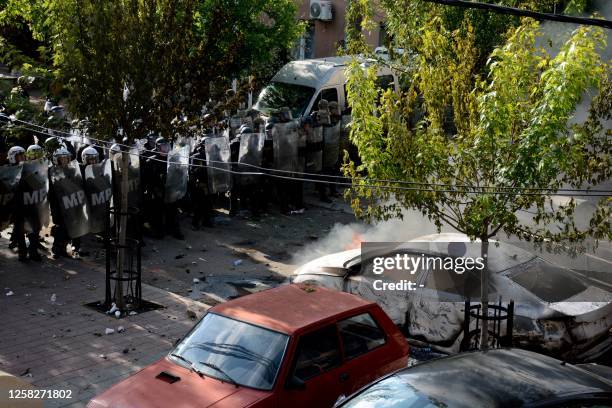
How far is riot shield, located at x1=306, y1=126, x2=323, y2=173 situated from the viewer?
17.0 metres

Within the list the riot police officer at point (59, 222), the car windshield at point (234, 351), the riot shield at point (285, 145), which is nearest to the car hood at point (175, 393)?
the car windshield at point (234, 351)

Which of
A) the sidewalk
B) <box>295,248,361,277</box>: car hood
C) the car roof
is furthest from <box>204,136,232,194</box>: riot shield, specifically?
the car roof

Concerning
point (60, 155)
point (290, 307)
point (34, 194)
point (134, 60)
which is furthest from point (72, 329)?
point (290, 307)

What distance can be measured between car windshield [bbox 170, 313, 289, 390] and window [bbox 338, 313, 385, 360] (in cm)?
69

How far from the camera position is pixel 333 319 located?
7.21m

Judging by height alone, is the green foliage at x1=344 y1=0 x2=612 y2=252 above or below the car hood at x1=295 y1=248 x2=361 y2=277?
above

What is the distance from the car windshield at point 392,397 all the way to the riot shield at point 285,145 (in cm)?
1029

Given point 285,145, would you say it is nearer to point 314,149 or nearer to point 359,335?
point 314,149

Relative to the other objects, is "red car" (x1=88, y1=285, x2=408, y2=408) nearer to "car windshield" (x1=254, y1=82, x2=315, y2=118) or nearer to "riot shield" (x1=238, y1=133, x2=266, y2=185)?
"riot shield" (x1=238, y1=133, x2=266, y2=185)

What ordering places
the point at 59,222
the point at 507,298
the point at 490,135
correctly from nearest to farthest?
the point at 490,135 → the point at 507,298 → the point at 59,222

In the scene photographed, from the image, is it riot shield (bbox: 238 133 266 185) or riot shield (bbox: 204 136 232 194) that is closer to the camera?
riot shield (bbox: 204 136 232 194)

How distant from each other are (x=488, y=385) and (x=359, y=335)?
2.09 meters

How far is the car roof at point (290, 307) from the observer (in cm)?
706

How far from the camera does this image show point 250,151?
1549 cm
